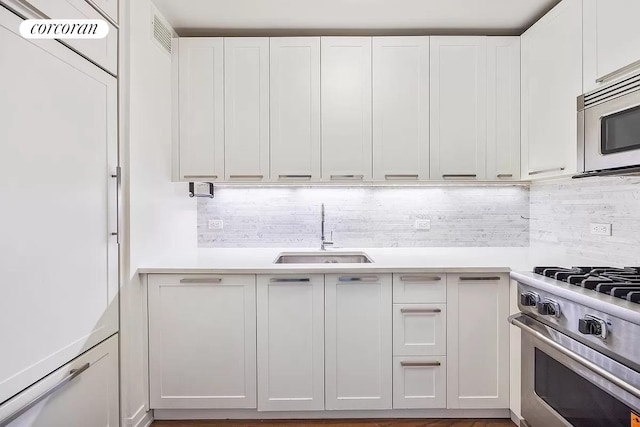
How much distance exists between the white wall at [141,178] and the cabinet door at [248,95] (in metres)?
0.40

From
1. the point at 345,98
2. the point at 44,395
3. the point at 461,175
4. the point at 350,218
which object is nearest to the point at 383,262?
the point at 350,218

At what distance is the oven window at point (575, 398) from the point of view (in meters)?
1.28

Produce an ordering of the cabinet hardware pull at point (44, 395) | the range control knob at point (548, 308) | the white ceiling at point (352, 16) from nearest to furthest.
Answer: the cabinet hardware pull at point (44, 395) → the range control knob at point (548, 308) → the white ceiling at point (352, 16)

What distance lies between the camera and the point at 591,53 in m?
1.87

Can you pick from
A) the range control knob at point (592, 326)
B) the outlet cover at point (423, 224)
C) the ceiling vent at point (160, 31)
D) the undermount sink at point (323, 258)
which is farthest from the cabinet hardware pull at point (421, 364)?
the ceiling vent at point (160, 31)

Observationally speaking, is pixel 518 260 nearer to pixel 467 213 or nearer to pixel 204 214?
pixel 467 213

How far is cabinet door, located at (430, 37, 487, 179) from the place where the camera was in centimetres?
248

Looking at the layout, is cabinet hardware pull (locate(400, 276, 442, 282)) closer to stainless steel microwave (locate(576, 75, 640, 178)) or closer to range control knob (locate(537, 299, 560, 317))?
range control knob (locate(537, 299, 560, 317))

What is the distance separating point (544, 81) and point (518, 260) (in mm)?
1091

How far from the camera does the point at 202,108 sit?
2498mm

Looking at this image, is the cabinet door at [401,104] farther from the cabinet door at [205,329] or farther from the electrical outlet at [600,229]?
the cabinet door at [205,329]

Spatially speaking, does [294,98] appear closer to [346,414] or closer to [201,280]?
[201,280]

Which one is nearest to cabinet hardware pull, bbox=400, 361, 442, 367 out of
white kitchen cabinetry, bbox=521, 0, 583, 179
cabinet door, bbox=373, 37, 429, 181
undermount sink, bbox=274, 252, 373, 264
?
undermount sink, bbox=274, 252, 373, 264

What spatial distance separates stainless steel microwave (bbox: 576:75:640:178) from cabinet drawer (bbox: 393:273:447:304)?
859mm
